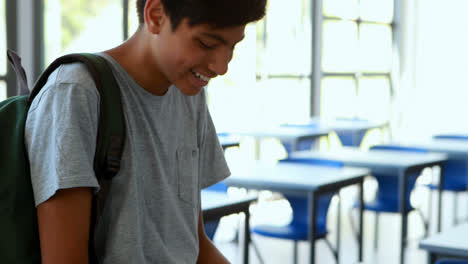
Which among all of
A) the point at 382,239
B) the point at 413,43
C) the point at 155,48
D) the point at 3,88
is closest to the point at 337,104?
the point at 413,43

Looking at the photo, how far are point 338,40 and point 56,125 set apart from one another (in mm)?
7663

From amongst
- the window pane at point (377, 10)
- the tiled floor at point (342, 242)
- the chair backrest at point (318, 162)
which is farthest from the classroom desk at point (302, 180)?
the window pane at point (377, 10)

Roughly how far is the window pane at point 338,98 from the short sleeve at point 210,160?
270 inches

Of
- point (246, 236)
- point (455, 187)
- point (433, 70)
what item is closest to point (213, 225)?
point (246, 236)

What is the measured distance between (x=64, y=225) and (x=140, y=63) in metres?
0.30

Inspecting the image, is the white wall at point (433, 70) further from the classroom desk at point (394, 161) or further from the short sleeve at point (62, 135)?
the short sleeve at point (62, 135)

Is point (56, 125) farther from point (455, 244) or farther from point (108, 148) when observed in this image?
point (455, 244)

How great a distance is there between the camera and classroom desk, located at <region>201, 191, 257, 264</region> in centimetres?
295

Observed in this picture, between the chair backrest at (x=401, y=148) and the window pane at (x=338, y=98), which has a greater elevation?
the window pane at (x=338, y=98)

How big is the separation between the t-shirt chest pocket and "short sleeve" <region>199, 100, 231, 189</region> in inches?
3.9

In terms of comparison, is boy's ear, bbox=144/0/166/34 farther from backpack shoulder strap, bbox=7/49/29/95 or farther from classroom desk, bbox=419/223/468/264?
classroom desk, bbox=419/223/468/264

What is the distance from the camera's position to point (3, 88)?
14.7ft

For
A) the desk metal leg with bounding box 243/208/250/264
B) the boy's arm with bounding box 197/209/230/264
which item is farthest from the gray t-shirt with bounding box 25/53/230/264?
the desk metal leg with bounding box 243/208/250/264

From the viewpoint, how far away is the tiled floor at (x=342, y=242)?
194 inches
